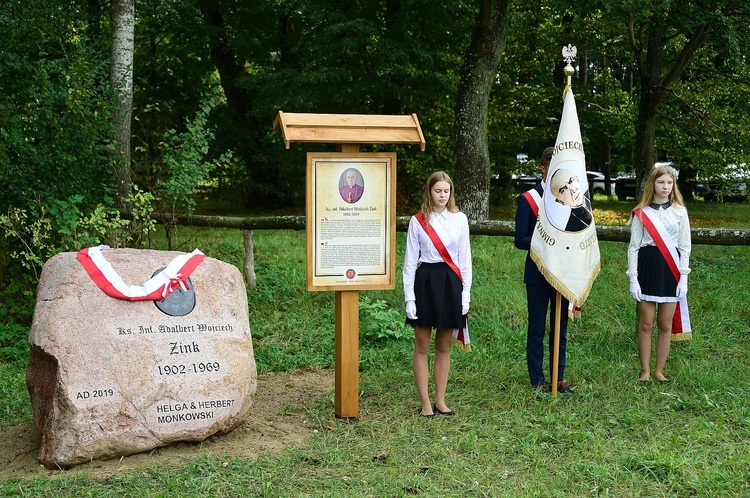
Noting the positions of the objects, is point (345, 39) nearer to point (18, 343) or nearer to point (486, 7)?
point (486, 7)

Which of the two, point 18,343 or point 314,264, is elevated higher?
point 314,264

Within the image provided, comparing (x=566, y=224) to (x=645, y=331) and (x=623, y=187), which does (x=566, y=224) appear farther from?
(x=623, y=187)

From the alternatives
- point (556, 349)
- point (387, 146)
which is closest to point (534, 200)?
point (556, 349)

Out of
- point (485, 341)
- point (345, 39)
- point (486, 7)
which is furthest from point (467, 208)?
point (485, 341)

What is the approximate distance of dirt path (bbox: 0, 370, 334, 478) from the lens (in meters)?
4.92

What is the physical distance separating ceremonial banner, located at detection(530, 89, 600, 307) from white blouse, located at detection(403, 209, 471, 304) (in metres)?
0.80

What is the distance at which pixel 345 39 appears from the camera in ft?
46.4

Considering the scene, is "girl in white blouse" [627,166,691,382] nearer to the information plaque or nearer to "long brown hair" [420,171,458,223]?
"long brown hair" [420,171,458,223]

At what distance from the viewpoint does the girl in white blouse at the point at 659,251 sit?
6.30 meters

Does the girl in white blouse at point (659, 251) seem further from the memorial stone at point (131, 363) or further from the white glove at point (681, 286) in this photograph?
the memorial stone at point (131, 363)

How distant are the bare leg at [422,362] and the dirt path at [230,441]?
87cm

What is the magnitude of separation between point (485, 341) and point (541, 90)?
10.9 m

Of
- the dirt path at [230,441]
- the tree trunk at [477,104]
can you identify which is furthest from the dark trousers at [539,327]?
the tree trunk at [477,104]

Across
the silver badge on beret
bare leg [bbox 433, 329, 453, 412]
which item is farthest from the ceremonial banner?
the silver badge on beret
